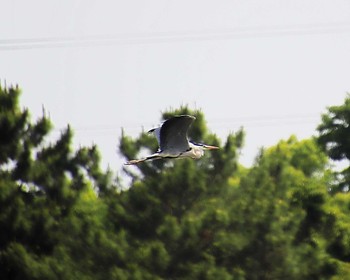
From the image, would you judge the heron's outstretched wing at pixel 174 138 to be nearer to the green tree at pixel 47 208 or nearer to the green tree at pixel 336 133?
the green tree at pixel 47 208

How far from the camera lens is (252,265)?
46.2 m

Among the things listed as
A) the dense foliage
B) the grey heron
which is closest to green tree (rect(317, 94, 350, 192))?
the dense foliage

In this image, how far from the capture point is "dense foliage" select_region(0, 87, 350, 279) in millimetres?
45406

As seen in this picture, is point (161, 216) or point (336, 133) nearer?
point (161, 216)

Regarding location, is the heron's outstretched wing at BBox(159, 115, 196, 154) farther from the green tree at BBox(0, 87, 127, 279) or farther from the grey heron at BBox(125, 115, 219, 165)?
the green tree at BBox(0, 87, 127, 279)

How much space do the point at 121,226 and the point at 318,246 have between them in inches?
252

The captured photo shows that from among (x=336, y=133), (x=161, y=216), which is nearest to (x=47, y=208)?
(x=161, y=216)

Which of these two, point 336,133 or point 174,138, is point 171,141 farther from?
point 336,133

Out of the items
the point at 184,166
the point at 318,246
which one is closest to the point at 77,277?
the point at 184,166

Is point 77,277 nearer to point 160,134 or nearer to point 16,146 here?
point 16,146

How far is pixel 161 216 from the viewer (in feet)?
152

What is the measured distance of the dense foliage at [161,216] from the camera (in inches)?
1788

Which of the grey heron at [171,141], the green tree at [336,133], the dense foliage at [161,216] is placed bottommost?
the grey heron at [171,141]

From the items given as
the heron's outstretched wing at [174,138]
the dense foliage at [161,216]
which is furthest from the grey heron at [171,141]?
the dense foliage at [161,216]
